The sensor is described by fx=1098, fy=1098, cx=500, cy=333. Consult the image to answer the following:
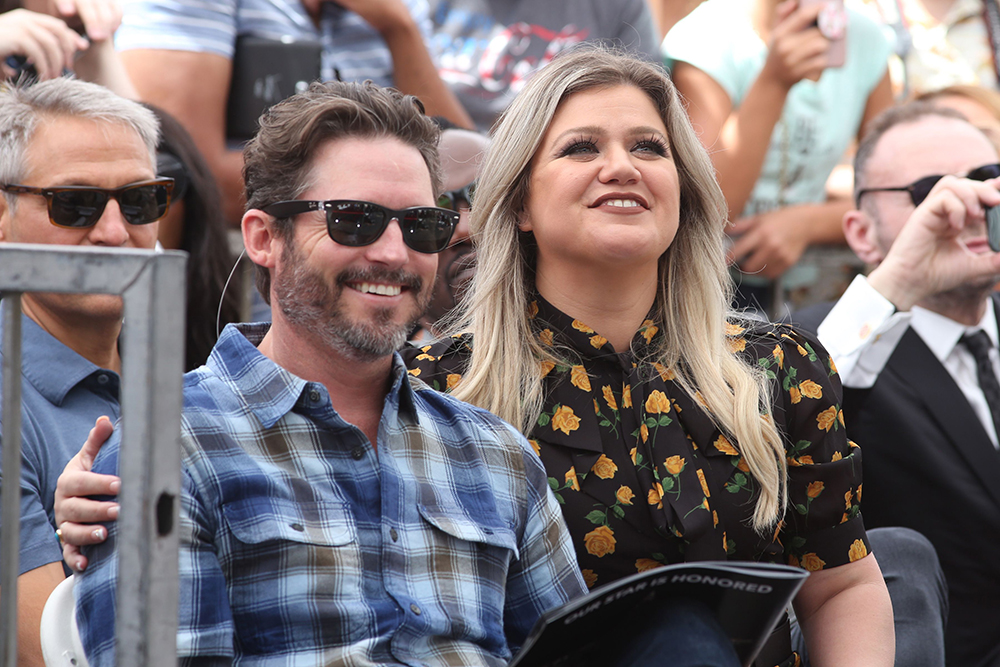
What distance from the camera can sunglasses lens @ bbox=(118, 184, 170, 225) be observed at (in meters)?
2.63

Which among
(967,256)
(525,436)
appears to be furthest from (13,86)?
(967,256)

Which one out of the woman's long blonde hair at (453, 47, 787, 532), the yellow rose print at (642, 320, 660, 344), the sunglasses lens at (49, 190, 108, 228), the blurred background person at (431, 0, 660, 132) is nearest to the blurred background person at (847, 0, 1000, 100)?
the blurred background person at (431, 0, 660, 132)

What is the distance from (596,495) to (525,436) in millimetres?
205

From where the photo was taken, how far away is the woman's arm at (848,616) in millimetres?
2408

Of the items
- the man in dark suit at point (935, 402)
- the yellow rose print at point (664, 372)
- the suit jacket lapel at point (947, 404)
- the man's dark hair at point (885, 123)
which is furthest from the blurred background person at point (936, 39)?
the yellow rose print at point (664, 372)

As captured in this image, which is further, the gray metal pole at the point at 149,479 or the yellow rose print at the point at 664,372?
the yellow rose print at the point at 664,372

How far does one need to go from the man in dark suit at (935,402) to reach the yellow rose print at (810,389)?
24.6 inches

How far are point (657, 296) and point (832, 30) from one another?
2005 millimetres

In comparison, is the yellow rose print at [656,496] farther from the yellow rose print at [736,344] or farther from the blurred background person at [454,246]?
the blurred background person at [454,246]

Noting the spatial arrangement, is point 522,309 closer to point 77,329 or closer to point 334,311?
point 334,311

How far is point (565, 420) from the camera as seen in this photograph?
2.46 metres

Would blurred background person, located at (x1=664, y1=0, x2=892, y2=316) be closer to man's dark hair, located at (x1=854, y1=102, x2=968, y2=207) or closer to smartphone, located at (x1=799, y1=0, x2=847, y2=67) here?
smartphone, located at (x1=799, y1=0, x2=847, y2=67)

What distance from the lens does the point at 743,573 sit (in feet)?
5.30

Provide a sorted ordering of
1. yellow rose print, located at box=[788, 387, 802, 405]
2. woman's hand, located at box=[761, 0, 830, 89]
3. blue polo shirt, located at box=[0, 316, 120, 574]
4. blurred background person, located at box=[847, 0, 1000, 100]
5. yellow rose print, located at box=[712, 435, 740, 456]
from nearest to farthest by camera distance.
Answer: blue polo shirt, located at box=[0, 316, 120, 574] → yellow rose print, located at box=[712, 435, 740, 456] → yellow rose print, located at box=[788, 387, 802, 405] → woman's hand, located at box=[761, 0, 830, 89] → blurred background person, located at box=[847, 0, 1000, 100]
